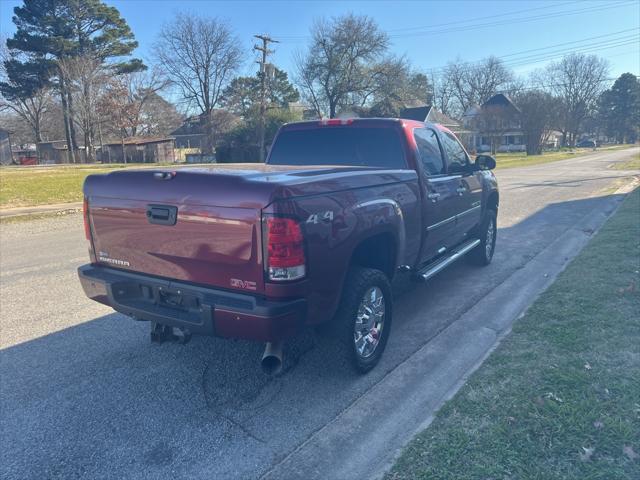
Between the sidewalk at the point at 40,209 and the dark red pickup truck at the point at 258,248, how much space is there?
1081cm

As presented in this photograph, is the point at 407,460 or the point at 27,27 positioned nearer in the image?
the point at 407,460

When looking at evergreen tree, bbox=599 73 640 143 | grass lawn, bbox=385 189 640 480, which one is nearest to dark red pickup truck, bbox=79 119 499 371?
grass lawn, bbox=385 189 640 480

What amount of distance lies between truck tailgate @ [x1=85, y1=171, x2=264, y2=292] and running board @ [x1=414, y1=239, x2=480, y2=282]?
2244 mm

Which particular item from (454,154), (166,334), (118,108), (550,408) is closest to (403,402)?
(550,408)

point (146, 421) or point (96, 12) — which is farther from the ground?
point (96, 12)

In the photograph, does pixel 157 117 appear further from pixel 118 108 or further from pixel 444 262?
pixel 444 262

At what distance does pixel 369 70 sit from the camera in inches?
1790

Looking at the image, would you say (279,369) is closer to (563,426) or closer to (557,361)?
(563,426)

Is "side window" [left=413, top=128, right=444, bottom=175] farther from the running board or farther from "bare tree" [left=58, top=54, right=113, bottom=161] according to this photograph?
"bare tree" [left=58, top=54, right=113, bottom=161]

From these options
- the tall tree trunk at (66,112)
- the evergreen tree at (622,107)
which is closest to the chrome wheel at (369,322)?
the tall tree trunk at (66,112)

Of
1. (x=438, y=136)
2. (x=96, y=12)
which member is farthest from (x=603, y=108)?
(x=438, y=136)

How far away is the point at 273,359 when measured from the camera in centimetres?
303

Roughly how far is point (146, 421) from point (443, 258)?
355 cm

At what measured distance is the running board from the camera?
4.64 meters
